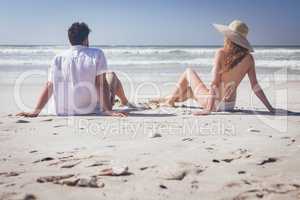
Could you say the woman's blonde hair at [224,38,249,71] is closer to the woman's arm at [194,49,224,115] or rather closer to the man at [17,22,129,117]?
the woman's arm at [194,49,224,115]

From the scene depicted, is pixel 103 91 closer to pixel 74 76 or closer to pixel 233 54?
pixel 74 76

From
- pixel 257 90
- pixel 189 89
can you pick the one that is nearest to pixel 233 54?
pixel 257 90

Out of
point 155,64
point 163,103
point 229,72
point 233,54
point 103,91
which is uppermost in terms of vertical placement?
point 155,64

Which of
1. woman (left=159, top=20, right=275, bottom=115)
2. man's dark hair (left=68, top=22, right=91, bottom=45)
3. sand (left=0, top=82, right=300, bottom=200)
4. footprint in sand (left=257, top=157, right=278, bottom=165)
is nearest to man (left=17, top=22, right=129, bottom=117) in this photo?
man's dark hair (left=68, top=22, right=91, bottom=45)

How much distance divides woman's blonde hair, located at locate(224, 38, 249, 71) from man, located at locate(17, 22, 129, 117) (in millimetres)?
1698

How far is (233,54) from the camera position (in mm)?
5574

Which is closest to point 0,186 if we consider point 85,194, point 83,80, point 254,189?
point 85,194

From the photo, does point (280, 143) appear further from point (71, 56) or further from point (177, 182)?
point (71, 56)

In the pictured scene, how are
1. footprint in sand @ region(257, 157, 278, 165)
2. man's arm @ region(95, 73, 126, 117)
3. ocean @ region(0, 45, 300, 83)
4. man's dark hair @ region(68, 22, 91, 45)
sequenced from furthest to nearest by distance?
ocean @ region(0, 45, 300, 83)
man's arm @ region(95, 73, 126, 117)
man's dark hair @ region(68, 22, 91, 45)
footprint in sand @ region(257, 157, 278, 165)

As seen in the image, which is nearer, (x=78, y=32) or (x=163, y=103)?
(x=78, y=32)

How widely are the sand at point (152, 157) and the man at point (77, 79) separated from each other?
0.84 ft

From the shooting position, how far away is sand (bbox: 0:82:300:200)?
248 cm

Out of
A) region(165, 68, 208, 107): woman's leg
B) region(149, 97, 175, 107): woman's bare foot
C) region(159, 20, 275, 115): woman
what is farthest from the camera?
region(149, 97, 175, 107): woman's bare foot

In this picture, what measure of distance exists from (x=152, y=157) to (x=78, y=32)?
2.59 m
